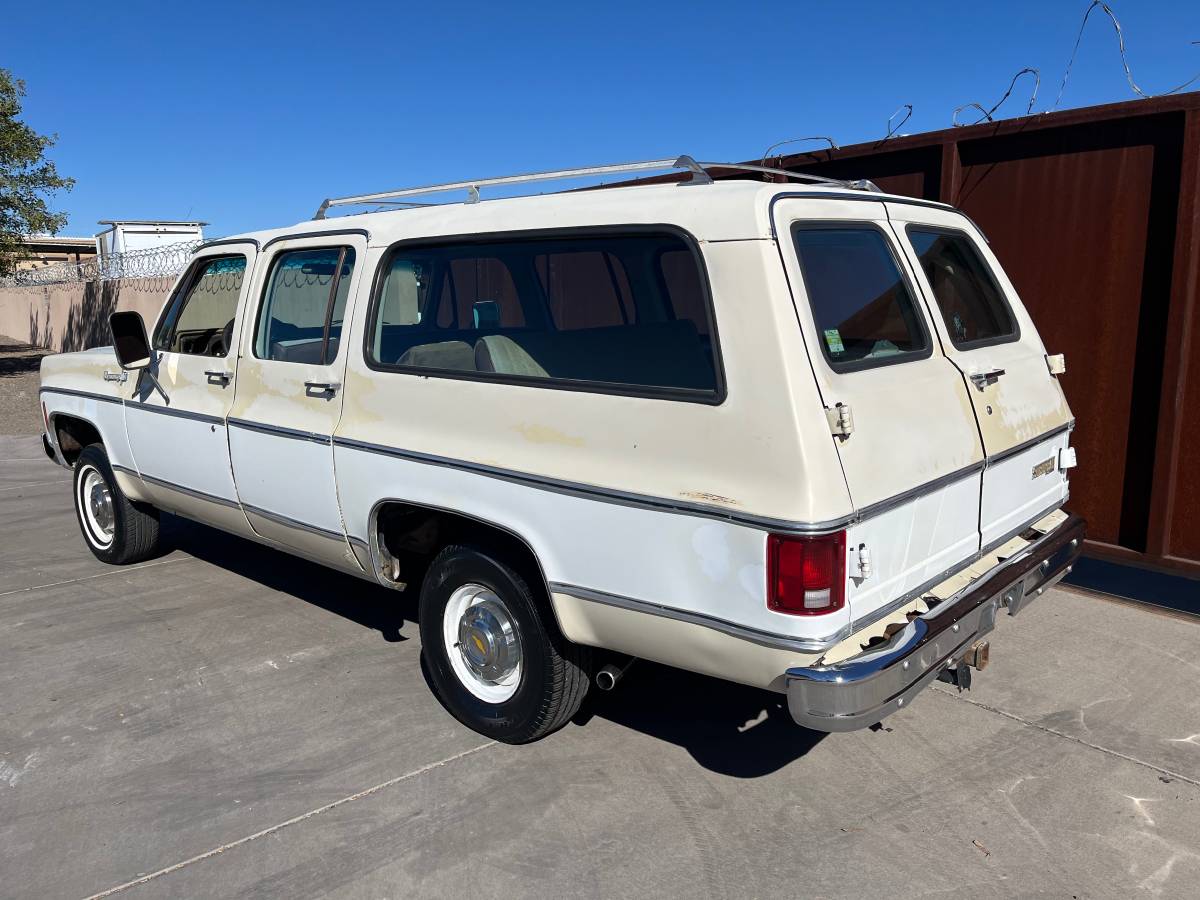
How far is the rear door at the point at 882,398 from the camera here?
2.82 m

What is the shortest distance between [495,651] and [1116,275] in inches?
157

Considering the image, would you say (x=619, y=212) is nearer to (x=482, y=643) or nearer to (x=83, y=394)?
(x=482, y=643)

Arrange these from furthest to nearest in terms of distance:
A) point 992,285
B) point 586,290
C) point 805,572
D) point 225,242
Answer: point 225,242 < point 586,290 < point 992,285 < point 805,572

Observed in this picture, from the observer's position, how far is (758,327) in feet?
9.08

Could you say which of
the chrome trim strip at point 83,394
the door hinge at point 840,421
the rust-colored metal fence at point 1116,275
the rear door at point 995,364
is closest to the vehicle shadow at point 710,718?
the rear door at point 995,364

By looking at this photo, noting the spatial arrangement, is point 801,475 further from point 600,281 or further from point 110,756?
point 110,756

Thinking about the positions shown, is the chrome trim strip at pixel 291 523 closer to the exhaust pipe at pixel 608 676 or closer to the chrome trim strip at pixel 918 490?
the exhaust pipe at pixel 608 676

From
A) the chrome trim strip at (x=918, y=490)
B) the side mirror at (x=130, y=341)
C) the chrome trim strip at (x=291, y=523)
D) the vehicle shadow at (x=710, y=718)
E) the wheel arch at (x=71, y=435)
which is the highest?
the side mirror at (x=130, y=341)

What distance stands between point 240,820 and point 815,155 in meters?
5.37

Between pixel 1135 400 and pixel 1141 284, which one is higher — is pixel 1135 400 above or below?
below

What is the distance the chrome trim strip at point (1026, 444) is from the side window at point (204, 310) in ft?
11.6

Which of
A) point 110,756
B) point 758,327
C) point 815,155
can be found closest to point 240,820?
point 110,756

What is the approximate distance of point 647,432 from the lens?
2.95m

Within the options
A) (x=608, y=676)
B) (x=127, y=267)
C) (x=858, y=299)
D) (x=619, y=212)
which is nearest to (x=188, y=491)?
(x=608, y=676)
